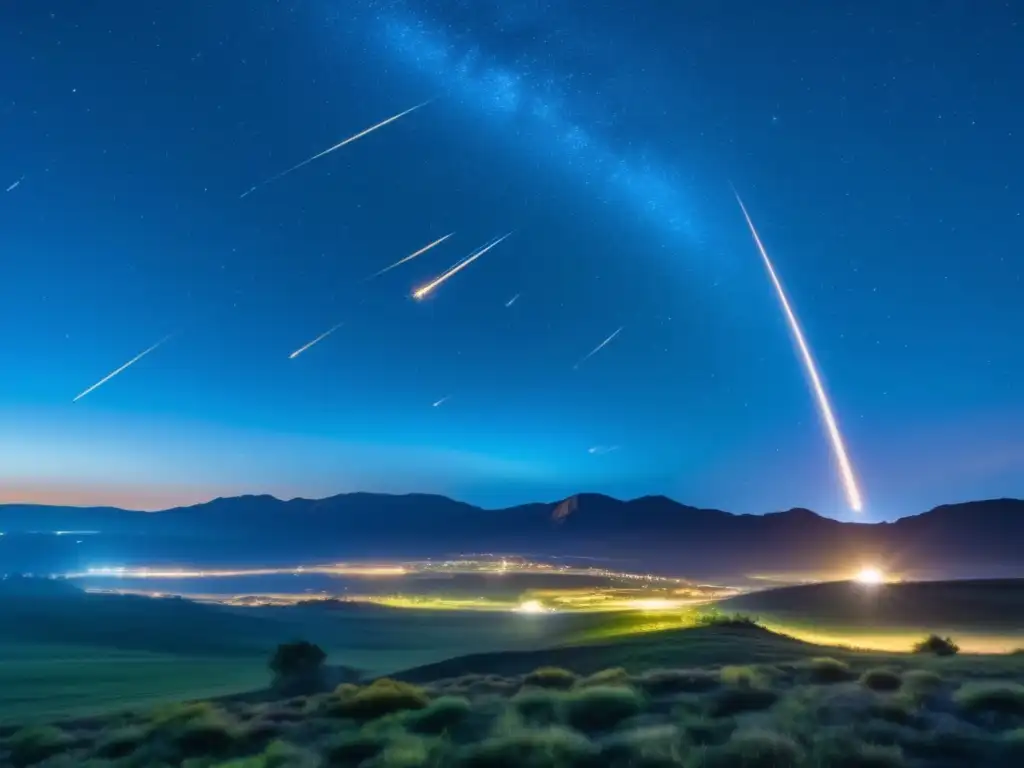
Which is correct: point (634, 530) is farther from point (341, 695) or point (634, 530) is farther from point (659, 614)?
point (341, 695)

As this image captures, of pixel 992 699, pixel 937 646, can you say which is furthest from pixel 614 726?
pixel 937 646

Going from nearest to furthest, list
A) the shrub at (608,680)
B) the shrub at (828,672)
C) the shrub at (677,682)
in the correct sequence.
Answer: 1. the shrub at (677,682)
2. the shrub at (608,680)
3. the shrub at (828,672)

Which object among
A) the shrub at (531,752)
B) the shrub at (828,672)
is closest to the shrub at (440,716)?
the shrub at (531,752)

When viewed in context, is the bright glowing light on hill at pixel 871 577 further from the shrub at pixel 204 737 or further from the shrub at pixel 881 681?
the shrub at pixel 204 737

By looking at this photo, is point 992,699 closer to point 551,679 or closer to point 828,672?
point 828,672

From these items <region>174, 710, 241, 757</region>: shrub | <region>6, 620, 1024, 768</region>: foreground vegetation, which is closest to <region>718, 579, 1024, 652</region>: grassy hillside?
<region>6, 620, 1024, 768</region>: foreground vegetation

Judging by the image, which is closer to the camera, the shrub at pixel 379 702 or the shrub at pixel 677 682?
the shrub at pixel 379 702
